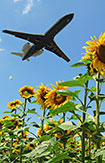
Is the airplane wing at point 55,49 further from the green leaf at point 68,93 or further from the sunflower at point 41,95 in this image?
the green leaf at point 68,93

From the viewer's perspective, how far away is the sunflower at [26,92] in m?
6.83

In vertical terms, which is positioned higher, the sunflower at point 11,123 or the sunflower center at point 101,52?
the sunflower center at point 101,52

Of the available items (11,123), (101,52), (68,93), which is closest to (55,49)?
(11,123)

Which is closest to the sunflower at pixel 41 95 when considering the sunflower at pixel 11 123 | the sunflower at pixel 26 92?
the sunflower at pixel 11 123

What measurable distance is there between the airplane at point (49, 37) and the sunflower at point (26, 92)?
47.9ft

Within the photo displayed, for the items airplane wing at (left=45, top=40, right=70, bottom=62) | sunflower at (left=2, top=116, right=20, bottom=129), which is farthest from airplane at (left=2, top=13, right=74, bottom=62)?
sunflower at (left=2, top=116, right=20, bottom=129)

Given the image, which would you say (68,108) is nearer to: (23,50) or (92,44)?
(92,44)

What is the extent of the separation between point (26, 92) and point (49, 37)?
1623 cm

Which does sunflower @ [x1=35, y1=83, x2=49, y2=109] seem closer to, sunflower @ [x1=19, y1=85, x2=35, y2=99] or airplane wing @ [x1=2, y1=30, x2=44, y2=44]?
sunflower @ [x1=19, y1=85, x2=35, y2=99]

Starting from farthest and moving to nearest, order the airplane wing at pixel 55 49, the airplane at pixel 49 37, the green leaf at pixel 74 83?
1. the airplane wing at pixel 55 49
2. the airplane at pixel 49 37
3. the green leaf at pixel 74 83

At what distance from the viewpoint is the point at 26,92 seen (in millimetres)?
7102

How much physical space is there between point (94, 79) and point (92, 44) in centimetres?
58

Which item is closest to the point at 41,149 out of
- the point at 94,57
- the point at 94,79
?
the point at 94,79

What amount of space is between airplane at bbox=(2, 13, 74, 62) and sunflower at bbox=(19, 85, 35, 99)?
14614 mm
